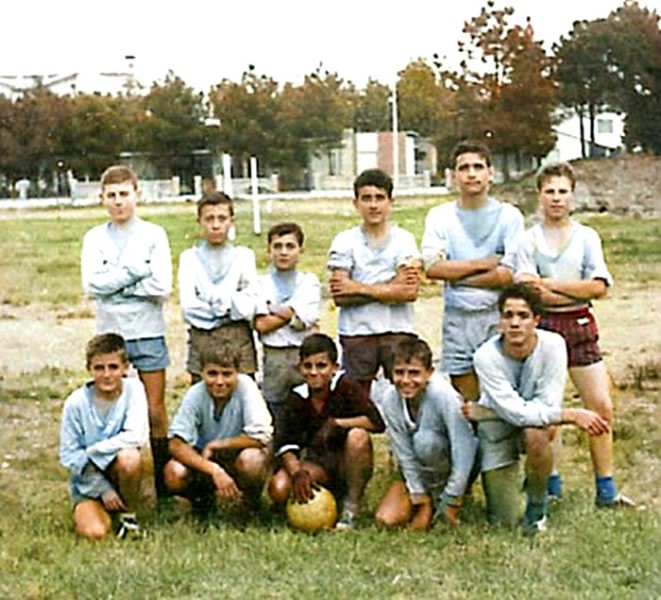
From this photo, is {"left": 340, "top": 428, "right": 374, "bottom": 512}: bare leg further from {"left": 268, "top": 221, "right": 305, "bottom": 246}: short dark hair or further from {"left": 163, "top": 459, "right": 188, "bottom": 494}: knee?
{"left": 268, "top": 221, "right": 305, "bottom": 246}: short dark hair

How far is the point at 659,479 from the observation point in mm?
6512

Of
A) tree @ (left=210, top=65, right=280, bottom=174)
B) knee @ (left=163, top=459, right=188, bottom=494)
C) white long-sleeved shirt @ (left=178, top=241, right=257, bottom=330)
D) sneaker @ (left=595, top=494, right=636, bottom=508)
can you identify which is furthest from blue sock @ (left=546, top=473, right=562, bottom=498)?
tree @ (left=210, top=65, right=280, bottom=174)

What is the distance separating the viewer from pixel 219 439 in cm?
571

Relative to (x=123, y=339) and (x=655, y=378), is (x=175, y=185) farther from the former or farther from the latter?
(x=123, y=339)

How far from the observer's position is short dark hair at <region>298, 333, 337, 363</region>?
18.5 ft

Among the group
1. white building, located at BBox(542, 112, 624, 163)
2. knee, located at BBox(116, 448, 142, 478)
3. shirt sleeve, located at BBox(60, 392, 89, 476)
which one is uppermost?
white building, located at BBox(542, 112, 624, 163)

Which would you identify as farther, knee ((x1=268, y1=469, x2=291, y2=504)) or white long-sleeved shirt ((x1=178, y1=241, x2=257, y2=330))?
white long-sleeved shirt ((x1=178, y1=241, x2=257, y2=330))

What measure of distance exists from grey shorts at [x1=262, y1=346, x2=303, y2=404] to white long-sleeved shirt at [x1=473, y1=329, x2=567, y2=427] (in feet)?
2.99

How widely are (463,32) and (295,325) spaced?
3241 centimetres

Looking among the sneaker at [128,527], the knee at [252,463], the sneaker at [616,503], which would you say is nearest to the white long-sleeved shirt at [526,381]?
the sneaker at [616,503]

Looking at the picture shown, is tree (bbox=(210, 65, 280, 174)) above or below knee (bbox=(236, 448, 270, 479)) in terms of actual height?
above

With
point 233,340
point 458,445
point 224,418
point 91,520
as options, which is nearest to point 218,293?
point 233,340

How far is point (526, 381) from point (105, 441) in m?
1.71

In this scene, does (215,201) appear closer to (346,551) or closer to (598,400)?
(346,551)
